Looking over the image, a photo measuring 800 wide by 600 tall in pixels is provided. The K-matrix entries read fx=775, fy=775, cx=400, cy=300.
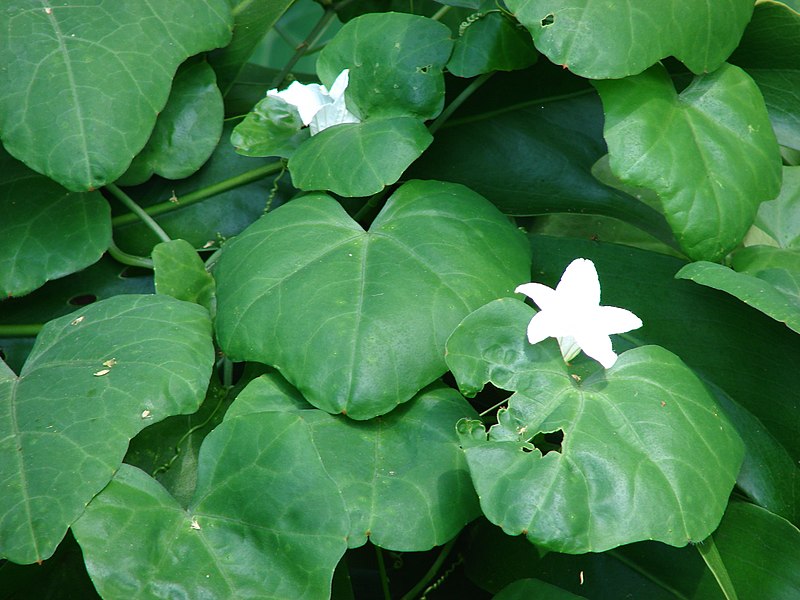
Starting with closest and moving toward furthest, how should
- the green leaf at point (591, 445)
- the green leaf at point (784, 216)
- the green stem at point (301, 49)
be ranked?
1. the green leaf at point (591, 445)
2. the green leaf at point (784, 216)
3. the green stem at point (301, 49)

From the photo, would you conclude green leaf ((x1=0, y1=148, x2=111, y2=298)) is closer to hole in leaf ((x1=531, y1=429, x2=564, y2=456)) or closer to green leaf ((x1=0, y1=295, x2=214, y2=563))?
green leaf ((x1=0, y1=295, x2=214, y2=563))

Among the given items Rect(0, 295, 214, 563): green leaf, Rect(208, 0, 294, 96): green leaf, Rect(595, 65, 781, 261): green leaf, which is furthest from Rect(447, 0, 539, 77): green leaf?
Rect(0, 295, 214, 563): green leaf

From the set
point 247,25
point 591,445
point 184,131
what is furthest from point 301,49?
point 591,445

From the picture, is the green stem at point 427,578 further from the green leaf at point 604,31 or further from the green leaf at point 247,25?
the green leaf at point 247,25

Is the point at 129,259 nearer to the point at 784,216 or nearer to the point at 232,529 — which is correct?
the point at 232,529

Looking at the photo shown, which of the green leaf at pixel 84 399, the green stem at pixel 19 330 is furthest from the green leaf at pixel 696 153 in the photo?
the green stem at pixel 19 330

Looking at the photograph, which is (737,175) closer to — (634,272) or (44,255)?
(634,272)
